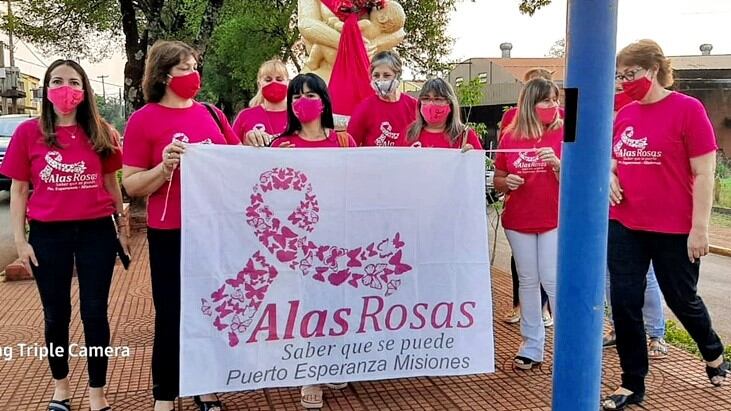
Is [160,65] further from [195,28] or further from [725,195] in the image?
[725,195]

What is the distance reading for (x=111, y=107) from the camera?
3753 cm

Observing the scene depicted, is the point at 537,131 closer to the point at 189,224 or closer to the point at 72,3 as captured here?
the point at 189,224

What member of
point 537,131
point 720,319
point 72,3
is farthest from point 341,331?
point 72,3

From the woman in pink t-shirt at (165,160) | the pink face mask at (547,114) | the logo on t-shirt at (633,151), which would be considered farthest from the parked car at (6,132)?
the logo on t-shirt at (633,151)

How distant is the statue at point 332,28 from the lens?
589 centimetres

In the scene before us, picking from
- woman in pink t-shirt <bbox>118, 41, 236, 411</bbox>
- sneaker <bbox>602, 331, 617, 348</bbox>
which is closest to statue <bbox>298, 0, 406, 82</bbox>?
woman in pink t-shirt <bbox>118, 41, 236, 411</bbox>

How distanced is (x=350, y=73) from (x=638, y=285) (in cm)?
294

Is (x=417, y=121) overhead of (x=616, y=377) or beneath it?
overhead

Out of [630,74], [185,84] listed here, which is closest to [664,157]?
[630,74]

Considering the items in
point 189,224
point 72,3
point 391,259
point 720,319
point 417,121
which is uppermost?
point 72,3

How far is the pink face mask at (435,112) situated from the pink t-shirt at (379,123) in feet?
1.10

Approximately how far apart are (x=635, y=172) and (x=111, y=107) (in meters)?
38.0

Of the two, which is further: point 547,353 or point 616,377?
point 547,353

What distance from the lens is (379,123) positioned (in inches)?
158
